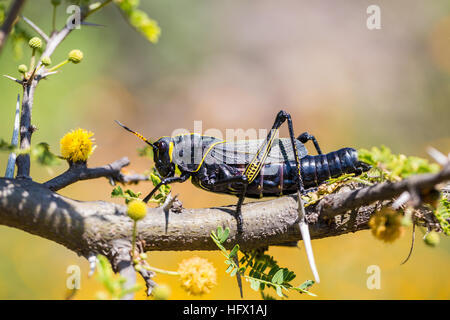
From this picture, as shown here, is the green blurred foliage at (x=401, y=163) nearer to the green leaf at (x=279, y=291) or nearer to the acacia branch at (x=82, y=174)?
the green leaf at (x=279, y=291)

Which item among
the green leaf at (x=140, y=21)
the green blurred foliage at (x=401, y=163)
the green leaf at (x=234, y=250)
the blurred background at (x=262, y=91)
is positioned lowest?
the green leaf at (x=234, y=250)

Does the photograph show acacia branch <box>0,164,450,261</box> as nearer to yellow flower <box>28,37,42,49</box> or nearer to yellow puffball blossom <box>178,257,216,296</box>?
yellow puffball blossom <box>178,257,216,296</box>

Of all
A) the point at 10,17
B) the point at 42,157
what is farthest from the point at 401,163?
the point at 10,17

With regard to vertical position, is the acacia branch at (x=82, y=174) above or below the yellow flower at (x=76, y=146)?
below

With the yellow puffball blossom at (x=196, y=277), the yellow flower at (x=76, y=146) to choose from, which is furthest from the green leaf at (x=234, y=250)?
the yellow flower at (x=76, y=146)

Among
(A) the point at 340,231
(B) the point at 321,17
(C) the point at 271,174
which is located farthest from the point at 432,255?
(B) the point at 321,17
